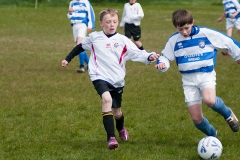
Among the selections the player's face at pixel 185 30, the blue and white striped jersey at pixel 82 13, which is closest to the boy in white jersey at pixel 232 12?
the blue and white striped jersey at pixel 82 13

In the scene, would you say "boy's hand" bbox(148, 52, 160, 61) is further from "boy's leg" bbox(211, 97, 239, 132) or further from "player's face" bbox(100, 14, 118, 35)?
"boy's leg" bbox(211, 97, 239, 132)

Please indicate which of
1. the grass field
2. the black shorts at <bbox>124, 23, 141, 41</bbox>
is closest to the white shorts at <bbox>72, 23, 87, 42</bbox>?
the grass field

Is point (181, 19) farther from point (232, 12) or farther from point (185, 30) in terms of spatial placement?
point (232, 12)

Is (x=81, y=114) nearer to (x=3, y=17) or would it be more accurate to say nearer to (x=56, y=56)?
(x=56, y=56)

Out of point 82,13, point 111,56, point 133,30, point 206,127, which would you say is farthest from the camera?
point 133,30

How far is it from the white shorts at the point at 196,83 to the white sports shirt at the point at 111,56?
1.75 feet

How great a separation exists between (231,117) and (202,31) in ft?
3.51

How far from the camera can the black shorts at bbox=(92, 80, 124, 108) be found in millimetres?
6191

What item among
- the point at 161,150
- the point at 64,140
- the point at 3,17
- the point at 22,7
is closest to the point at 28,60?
the point at 64,140

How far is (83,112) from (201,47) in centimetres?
265

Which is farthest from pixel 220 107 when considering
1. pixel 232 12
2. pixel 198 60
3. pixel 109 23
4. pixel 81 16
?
pixel 232 12

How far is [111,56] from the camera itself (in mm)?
6352

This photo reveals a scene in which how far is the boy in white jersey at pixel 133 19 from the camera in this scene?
50.3ft

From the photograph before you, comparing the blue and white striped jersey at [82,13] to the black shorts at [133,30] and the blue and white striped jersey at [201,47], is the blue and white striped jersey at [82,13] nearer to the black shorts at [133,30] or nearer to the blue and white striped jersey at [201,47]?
the black shorts at [133,30]
